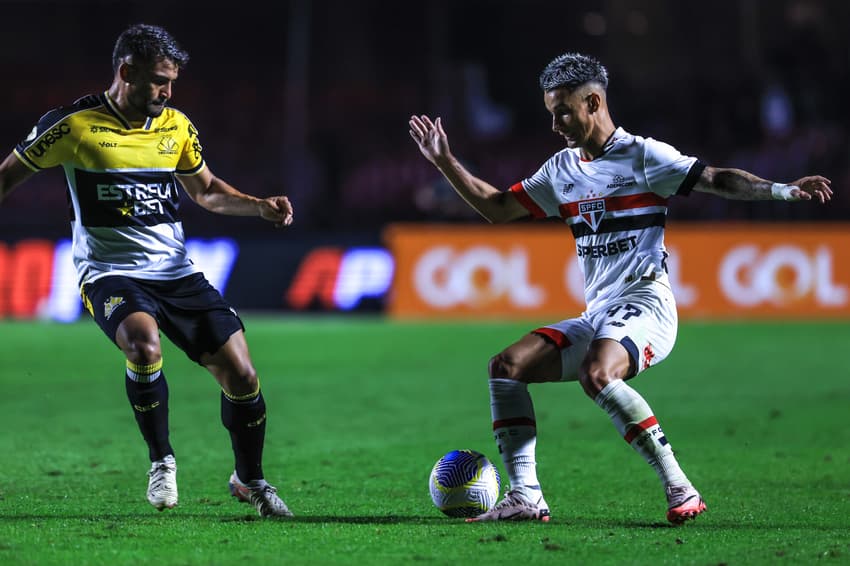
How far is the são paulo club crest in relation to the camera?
6.12 metres

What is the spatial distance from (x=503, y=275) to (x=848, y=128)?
7.50 metres

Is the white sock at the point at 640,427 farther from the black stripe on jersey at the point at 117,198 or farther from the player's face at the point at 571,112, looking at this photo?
the black stripe on jersey at the point at 117,198

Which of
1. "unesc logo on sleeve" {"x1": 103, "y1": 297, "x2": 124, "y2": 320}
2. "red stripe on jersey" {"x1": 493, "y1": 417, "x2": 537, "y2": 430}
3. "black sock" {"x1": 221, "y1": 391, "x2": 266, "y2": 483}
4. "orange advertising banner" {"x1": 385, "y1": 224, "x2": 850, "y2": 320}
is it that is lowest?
"orange advertising banner" {"x1": 385, "y1": 224, "x2": 850, "y2": 320}

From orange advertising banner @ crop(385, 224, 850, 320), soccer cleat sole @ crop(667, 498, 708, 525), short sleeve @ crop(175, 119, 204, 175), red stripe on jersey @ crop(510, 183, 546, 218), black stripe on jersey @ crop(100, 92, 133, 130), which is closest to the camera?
soccer cleat sole @ crop(667, 498, 708, 525)

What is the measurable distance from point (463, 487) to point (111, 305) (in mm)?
1876

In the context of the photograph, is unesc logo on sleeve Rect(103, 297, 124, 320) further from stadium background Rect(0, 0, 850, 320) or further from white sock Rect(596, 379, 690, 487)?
stadium background Rect(0, 0, 850, 320)

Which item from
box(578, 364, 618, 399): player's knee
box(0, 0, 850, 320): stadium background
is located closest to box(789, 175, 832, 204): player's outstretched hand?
box(578, 364, 618, 399): player's knee

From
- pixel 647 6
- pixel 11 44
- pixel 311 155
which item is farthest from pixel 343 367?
pixel 11 44

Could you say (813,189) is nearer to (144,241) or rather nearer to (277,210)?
(277,210)

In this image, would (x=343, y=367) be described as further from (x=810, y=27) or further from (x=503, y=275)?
(x=810, y=27)

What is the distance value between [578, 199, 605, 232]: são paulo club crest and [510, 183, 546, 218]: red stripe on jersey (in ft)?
1.02

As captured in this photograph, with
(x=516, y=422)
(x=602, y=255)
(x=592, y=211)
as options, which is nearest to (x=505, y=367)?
(x=516, y=422)

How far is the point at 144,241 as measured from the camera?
6.30 m

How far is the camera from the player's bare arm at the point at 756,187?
571 centimetres
